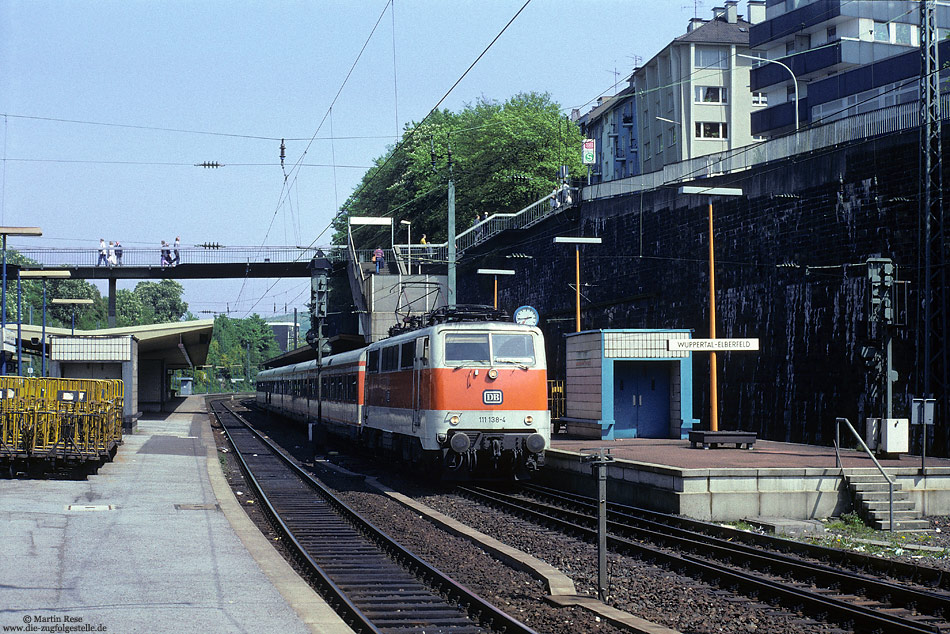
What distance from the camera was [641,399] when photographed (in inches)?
1017

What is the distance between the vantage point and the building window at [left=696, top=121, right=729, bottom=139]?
64.9 meters

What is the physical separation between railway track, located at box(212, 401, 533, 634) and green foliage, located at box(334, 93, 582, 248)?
40061 millimetres

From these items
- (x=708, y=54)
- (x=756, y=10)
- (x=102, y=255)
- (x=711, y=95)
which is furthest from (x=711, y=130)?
(x=102, y=255)

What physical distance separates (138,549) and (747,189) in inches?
894

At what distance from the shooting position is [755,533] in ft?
43.9

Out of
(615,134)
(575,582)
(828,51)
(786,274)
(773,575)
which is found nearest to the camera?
(575,582)

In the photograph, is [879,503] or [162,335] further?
[162,335]

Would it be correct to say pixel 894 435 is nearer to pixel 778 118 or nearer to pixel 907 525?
pixel 907 525

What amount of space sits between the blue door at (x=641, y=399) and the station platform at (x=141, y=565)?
11.4 meters

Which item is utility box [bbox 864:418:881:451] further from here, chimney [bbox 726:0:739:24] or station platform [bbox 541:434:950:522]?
chimney [bbox 726:0:739:24]

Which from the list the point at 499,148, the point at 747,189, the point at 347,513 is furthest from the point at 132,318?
the point at 347,513

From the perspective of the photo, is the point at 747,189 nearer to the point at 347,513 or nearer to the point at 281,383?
the point at 347,513

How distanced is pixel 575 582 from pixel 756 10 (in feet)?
207

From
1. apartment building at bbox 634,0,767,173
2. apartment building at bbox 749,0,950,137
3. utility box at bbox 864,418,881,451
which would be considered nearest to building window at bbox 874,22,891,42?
apartment building at bbox 749,0,950,137
